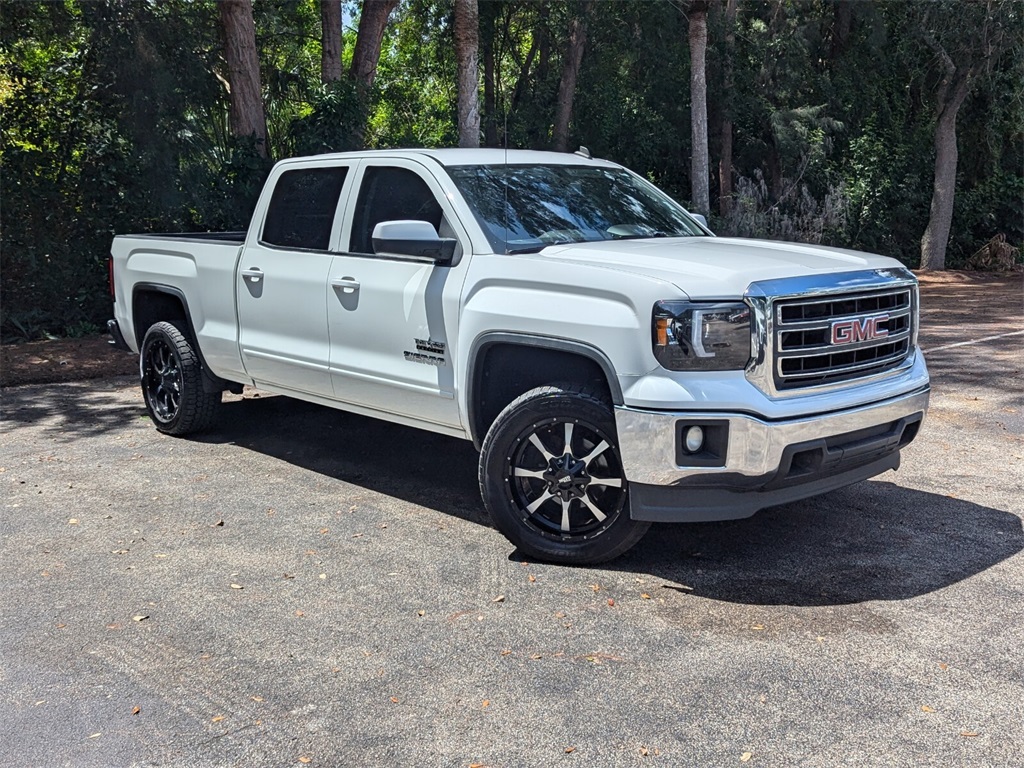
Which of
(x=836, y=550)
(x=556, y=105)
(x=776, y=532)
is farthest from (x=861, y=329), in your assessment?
(x=556, y=105)

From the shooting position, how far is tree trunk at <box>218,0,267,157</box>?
46.2 feet

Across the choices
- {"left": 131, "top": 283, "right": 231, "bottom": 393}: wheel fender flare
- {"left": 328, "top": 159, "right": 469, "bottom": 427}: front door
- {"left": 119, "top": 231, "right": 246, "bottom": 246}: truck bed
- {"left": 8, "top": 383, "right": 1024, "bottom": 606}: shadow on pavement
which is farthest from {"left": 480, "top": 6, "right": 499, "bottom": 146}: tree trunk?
{"left": 328, "top": 159, "right": 469, "bottom": 427}: front door

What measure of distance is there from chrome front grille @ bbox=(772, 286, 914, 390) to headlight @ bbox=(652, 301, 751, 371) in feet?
0.52

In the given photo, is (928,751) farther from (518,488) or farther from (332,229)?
(332,229)

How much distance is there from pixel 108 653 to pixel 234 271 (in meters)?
3.44

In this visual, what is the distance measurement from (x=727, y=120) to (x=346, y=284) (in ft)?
62.9

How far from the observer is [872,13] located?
22734 millimetres

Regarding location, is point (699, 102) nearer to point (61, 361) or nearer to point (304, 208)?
point (61, 361)

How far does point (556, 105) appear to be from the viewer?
25.2m

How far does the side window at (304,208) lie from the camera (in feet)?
21.6

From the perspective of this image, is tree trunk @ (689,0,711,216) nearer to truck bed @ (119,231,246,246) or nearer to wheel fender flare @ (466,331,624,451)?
truck bed @ (119,231,246,246)

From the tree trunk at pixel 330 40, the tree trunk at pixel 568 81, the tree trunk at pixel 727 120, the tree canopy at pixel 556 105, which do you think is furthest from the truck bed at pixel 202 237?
the tree trunk at pixel 568 81

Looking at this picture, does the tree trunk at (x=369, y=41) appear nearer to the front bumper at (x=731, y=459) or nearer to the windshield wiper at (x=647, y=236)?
the windshield wiper at (x=647, y=236)

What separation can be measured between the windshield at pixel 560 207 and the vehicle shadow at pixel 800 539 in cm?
163
